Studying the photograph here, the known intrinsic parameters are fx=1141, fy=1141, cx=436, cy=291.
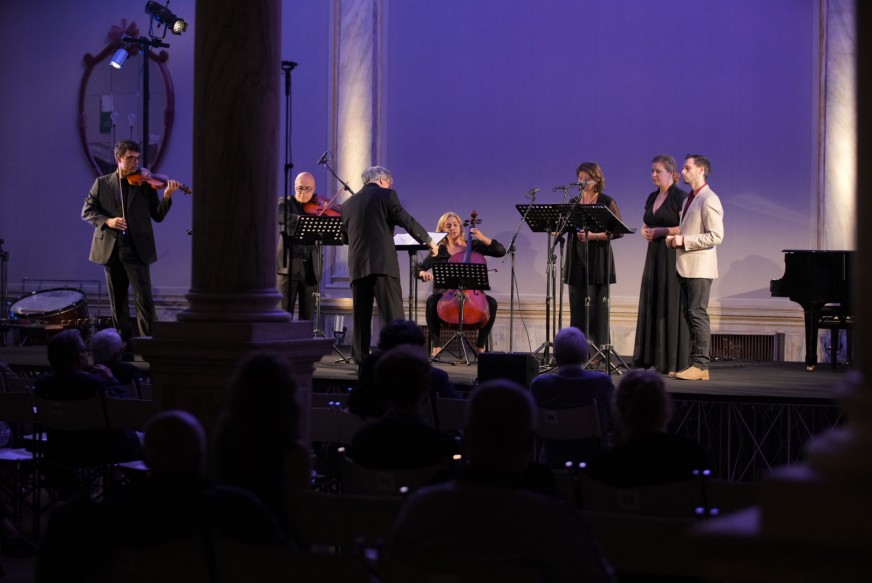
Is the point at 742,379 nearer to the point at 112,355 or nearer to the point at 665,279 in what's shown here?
the point at 665,279

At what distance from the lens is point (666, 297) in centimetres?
806

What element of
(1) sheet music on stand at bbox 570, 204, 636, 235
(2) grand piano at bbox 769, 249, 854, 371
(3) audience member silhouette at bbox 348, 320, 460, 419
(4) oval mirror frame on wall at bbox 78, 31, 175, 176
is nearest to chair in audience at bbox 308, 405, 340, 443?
(3) audience member silhouette at bbox 348, 320, 460, 419

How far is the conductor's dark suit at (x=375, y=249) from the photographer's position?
8.38 metres

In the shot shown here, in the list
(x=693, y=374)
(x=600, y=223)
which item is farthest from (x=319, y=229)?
(x=693, y=374)

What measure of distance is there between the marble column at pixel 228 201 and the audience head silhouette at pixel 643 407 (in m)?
1.64

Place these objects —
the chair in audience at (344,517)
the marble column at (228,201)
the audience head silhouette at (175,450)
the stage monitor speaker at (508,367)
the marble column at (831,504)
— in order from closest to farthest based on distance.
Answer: the marble column at (831,504) → the audience head silhouette at (175,450) → the chair in audience at (344,517) → the marble column at (228,201) → the stage monitor speaker at (508,367)

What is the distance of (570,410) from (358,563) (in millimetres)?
2745

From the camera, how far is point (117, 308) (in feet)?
29.1

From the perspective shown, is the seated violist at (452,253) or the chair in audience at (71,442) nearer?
the chair in audience at (71,442)

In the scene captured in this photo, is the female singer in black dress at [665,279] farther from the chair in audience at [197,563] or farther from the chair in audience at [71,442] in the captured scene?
the chair in audience at [197,563]

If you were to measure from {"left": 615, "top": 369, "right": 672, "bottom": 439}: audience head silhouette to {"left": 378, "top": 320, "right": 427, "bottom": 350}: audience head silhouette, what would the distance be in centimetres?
177

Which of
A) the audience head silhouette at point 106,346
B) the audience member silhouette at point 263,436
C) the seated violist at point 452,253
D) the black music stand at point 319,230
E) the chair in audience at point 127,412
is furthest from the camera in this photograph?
the seated violist at point 452,253

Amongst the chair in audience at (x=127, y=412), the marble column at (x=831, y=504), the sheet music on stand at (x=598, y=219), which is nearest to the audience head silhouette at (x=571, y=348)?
the chair in audience at (x=127, y=412)

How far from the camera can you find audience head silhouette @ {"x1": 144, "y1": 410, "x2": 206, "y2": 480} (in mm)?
2617
